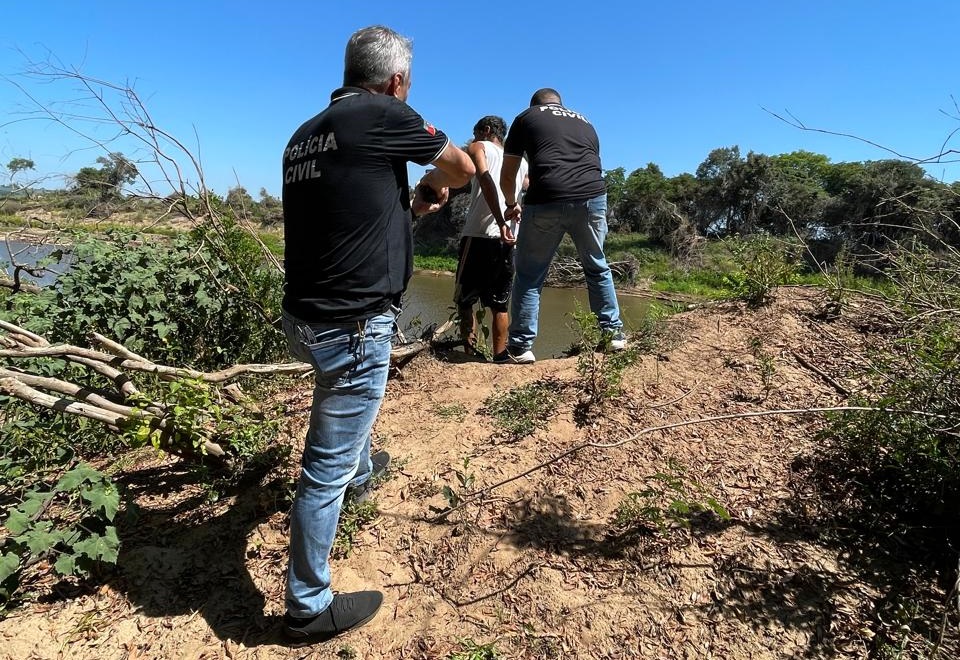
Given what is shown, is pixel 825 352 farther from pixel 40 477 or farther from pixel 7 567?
pixel 40 477

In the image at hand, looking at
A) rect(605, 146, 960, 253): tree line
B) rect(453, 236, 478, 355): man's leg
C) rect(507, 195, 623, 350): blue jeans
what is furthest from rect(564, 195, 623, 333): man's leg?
rect(605, 146, 960, 253): tree line

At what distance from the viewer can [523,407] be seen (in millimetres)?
3115

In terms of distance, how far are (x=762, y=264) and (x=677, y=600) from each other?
129 inches

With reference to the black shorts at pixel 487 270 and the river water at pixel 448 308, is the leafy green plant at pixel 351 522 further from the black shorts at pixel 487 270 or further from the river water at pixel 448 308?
the black shorts at pixel 487 270

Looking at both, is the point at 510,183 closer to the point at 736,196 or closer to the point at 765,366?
the point at 765,366

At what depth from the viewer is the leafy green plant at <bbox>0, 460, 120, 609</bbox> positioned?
6.35 feet

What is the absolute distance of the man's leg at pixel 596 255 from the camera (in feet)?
12.3

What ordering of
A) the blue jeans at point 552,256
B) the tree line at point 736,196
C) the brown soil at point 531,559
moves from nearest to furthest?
1. the brown soil at point 531,559
2. the blue jeans at point 552,256
3. the tree line at point 736,196

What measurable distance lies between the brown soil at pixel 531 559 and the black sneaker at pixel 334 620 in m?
0.05

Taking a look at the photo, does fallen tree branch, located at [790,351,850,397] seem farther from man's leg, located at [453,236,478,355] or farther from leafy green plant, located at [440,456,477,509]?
man's leg, located at [453,236,478,355]

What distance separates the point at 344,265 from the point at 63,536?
5.23 feet

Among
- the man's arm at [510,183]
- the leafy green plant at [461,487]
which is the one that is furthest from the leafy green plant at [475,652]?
the man's arm at [510,183]

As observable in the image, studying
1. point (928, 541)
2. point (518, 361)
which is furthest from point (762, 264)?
point (928, 541)

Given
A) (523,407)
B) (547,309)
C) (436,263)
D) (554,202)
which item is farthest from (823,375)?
(436,263)
